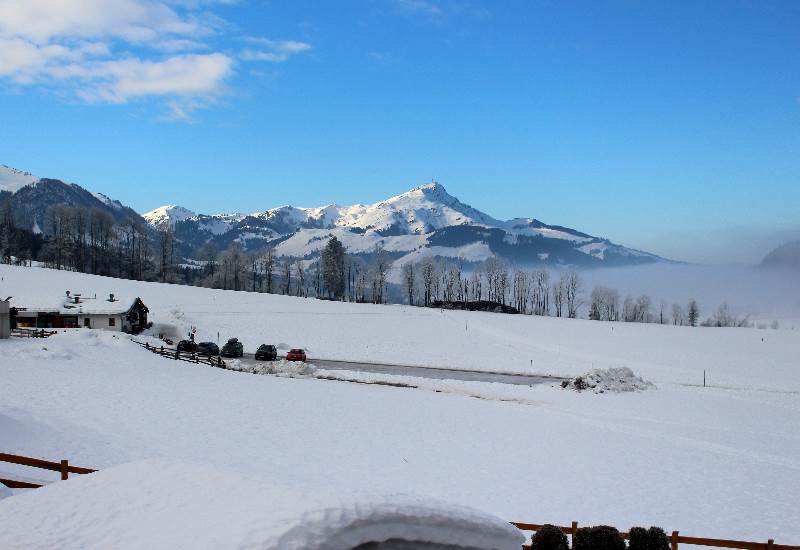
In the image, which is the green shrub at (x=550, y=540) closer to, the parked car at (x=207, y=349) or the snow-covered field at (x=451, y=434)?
the snow-covered field at (x=451, y=434)

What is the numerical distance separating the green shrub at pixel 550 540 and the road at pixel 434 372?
3652cm

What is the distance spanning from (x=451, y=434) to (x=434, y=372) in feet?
82.2

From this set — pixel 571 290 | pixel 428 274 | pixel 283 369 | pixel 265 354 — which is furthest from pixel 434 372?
pixel 571 290

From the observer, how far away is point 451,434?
30.5m

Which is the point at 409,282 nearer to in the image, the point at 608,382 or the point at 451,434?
the point at 608,382

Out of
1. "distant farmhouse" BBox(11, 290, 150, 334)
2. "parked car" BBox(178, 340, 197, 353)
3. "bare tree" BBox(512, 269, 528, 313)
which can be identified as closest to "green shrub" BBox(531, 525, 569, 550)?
"parked car" BBox(178, 340, 197, 353)

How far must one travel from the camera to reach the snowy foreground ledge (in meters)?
5.90

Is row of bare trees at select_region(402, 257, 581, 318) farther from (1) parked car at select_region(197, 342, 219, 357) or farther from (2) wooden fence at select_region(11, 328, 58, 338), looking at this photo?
(2) wooden fence at select_region(11, 328, 58, 338)

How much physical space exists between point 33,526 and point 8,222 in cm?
17539

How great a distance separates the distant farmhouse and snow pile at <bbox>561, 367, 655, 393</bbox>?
47478 millimetres

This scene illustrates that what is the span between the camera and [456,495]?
21.1m

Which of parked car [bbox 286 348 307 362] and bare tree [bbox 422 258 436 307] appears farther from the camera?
bare tree [bbox 422 258 436 307]

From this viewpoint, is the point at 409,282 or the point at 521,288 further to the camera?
the point at 521,288

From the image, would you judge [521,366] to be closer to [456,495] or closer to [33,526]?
[456,495]
